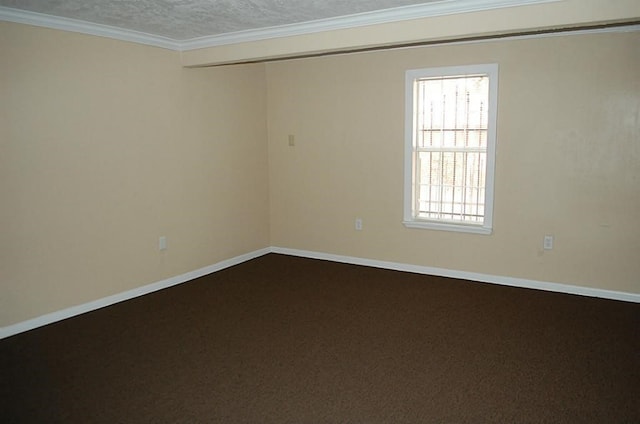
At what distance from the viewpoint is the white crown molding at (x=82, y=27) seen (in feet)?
11.3

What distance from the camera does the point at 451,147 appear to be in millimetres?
4805

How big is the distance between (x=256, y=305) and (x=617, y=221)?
3116 millimetres

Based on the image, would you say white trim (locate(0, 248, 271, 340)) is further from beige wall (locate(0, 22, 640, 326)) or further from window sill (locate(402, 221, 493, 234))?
window sill (locate(402, 221, 493, 234))

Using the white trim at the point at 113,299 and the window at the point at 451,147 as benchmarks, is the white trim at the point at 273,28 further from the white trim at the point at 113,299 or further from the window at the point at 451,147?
the white trim at the point at 113,299

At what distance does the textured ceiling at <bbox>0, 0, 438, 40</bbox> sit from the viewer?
10.6 ft

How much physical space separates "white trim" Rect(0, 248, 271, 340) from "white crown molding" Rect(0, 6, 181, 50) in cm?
215

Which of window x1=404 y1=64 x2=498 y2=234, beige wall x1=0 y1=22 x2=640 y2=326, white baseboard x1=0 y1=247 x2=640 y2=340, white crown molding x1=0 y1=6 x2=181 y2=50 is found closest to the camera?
white crown molding x1=0 y1=6 x2=181 y2=50

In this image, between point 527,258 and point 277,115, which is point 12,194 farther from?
point 527,258

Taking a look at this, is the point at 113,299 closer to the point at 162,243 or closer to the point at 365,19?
the point at 162,243

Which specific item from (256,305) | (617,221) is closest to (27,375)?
(256,305)

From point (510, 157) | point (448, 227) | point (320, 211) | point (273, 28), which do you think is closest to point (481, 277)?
point (448, 227)

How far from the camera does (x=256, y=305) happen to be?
4.23 m

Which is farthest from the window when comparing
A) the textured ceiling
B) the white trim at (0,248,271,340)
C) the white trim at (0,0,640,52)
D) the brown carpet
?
the white trim at (0,248,271,340)

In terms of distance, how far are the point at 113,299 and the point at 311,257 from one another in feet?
7.39
